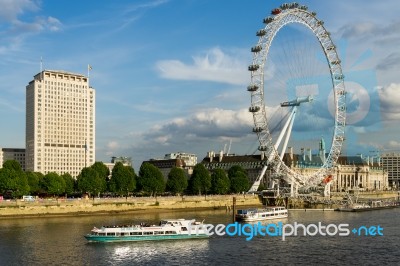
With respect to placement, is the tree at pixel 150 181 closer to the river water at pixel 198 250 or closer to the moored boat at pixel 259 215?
the moored boat at pixel 259 215

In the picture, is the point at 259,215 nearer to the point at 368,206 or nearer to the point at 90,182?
the point at 90,182

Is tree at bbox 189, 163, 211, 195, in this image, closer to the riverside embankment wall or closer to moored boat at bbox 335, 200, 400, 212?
the riverside embankment wall

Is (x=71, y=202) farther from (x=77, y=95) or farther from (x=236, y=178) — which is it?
(x=77, y=95)

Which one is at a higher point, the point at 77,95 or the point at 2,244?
the point at 77,95

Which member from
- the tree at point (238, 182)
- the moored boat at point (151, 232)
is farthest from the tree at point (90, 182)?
the moored boat at point (151, 232)

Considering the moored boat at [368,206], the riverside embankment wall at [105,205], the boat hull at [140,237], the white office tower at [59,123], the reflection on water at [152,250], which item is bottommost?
the reflection on water at [152,250]

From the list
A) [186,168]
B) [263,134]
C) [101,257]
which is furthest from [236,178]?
[101,257]

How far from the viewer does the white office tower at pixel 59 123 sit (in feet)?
591

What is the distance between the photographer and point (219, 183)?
114 meters

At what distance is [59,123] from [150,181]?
3568 inches

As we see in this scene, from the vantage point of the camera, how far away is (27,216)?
258ft

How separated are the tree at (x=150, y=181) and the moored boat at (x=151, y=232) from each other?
44112mm

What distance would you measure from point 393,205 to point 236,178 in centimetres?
2990

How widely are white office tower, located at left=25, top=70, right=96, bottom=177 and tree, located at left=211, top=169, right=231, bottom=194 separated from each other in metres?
70.8
